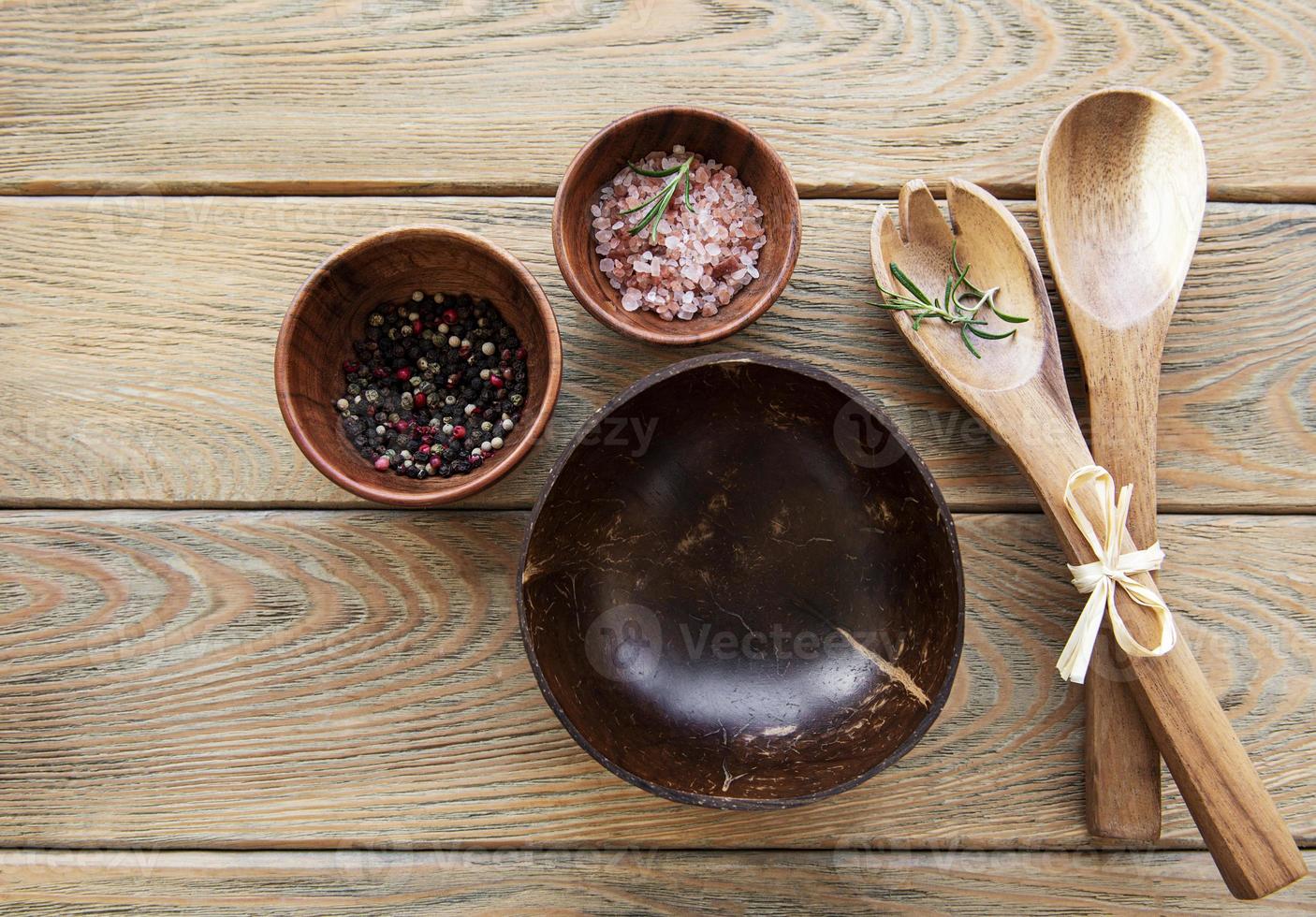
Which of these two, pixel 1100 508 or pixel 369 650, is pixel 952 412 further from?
pixel 369 650

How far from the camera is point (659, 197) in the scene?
744mm

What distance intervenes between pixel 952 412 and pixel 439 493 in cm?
49

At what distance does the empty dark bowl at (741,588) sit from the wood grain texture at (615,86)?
26cm

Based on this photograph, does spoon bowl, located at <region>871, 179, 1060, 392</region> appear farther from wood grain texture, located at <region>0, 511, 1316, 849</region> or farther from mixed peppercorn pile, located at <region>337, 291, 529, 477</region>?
mixed peppercorn pile, located at <region>337, 291, 529, 477</region>

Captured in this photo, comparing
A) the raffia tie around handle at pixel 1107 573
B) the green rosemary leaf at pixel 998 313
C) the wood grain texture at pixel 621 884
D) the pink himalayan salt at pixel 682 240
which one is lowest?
the wood grain texture at pixel 621 884

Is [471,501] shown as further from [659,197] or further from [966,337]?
[966,337]

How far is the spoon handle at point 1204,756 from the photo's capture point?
0.70 metres

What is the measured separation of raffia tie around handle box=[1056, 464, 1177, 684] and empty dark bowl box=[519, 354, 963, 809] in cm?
12

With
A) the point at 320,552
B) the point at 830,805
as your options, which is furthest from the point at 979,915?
the point at 320,552

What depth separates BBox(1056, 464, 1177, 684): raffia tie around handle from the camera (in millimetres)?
717

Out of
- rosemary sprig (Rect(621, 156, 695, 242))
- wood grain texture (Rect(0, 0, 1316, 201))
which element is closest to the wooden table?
wood grain texture (Rect(0, 0, 1316, 201))

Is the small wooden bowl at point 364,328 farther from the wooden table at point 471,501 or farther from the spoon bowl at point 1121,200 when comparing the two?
the spoon bowl at point 1121,200

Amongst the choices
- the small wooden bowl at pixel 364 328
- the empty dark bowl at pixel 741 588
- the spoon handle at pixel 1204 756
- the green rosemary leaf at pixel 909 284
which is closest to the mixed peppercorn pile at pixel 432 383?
the small wooden bowl at pixel 364 328

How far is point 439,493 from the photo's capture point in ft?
2.32
